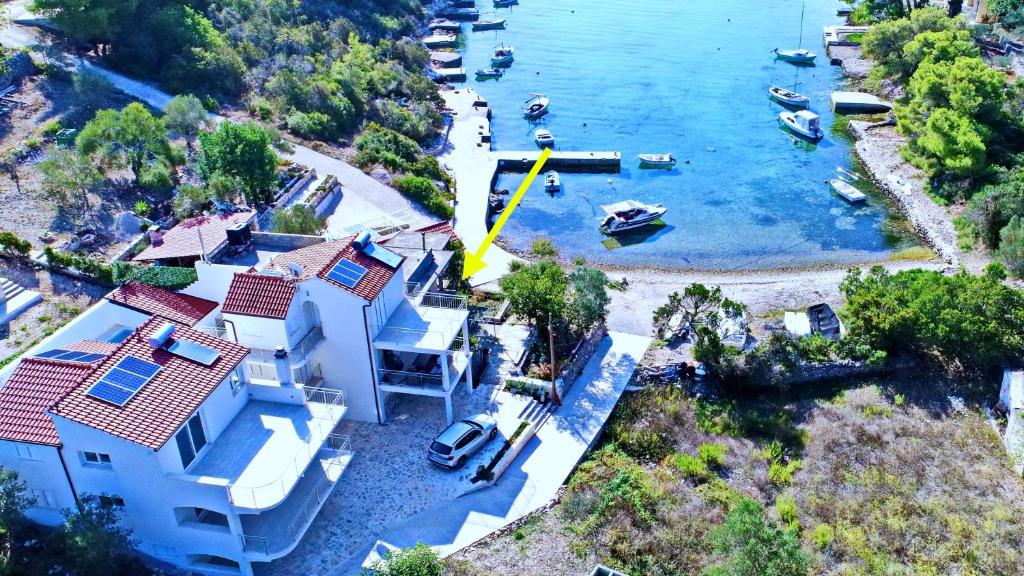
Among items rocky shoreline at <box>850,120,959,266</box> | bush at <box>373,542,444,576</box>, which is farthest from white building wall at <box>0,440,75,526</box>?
rocky shoreline at <box>850,120,959,266</box>

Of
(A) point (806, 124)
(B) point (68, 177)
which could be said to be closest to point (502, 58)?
(A) point (806, 124)

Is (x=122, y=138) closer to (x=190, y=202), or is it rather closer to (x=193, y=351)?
(x=190, y=202)

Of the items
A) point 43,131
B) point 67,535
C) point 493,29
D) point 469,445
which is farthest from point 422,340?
point 493,29

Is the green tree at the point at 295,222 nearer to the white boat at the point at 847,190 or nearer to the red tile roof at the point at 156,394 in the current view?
the red tile roof at the point at 156,394

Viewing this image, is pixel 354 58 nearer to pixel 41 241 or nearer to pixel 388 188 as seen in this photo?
pixel 388 188

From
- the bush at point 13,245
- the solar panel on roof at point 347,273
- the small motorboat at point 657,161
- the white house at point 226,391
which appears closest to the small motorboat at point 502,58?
the small motorboat at point 657,161

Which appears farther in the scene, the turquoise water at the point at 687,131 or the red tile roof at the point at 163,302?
the turquoise water at the point at 687,131
